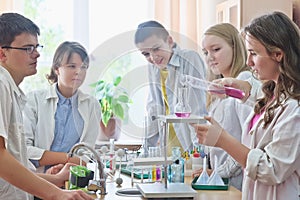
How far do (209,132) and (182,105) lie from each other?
0.54ft

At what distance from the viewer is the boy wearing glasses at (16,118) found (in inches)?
58.4

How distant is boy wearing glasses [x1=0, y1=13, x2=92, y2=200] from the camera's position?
A: 148 cm

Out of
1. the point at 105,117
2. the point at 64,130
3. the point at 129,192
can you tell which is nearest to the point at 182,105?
the point at 105,117

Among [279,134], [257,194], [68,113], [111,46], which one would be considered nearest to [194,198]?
[257,194]

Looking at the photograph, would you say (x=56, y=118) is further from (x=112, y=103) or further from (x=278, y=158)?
(x=278, y=158)

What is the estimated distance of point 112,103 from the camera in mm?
1897

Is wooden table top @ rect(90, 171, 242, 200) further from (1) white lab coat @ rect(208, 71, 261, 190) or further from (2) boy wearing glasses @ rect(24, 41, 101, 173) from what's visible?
(2) boy wearing glasses @ rect(24, 41, 101, 173)

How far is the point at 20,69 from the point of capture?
1871 millimetres

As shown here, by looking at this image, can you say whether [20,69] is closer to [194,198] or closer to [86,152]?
[86,152]

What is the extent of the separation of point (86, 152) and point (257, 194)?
32.2 inches

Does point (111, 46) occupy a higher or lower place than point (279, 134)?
higher

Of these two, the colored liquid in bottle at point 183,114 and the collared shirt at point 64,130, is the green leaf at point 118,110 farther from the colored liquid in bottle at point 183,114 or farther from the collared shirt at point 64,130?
the collared shirt at point 64,130

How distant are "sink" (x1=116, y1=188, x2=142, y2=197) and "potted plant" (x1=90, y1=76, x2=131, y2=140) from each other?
0.22 metres

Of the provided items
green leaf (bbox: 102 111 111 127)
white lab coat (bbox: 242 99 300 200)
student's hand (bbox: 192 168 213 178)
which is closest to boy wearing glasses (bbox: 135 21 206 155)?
green leaf (bbox: 102 111 111 127)
